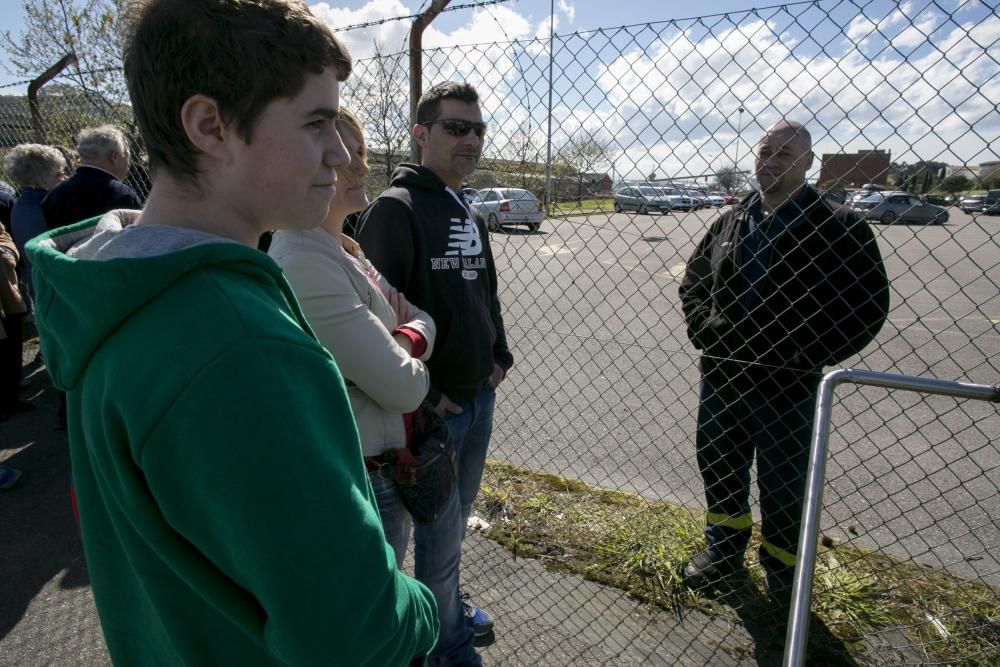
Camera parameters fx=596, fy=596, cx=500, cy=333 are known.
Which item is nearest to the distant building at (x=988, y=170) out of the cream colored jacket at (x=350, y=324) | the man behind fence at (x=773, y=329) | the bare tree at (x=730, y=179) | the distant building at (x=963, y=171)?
the distant building at (x=963, y=171)

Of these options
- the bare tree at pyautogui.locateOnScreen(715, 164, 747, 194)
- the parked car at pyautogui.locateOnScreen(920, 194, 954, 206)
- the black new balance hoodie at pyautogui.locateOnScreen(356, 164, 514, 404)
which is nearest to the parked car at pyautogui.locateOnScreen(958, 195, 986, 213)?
the parked car at pyautogui.locateOnScreen(920, 194, 954, 206)

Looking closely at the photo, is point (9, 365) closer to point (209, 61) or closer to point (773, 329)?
point (209, 61)

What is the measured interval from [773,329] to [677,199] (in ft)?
2.72

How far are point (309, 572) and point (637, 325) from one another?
22.4ft

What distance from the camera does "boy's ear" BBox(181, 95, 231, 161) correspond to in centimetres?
78

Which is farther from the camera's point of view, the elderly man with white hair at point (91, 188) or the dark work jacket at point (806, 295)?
the elderly man with white hair at point (91, 188)

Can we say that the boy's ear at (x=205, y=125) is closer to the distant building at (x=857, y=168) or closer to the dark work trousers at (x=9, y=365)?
the distant building at (x=857, y=168)

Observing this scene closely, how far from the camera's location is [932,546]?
9.59 feet

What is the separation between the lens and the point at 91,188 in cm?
371

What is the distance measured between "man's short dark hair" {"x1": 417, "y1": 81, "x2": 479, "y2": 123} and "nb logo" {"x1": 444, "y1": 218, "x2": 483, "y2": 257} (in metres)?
0.48

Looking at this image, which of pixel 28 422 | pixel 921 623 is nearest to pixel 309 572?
pixel 921 623

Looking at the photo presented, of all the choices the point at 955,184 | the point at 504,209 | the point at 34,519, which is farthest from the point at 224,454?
the point at 504,209

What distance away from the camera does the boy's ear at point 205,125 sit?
0.78m

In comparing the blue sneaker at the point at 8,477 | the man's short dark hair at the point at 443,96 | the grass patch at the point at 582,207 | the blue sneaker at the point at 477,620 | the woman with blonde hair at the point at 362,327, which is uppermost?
the man's short dark hair at the point at 443,96
